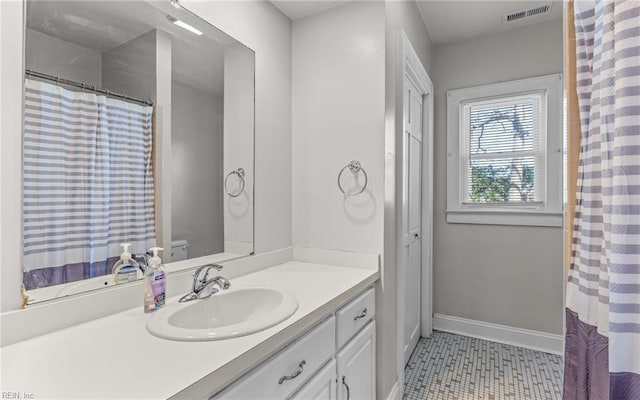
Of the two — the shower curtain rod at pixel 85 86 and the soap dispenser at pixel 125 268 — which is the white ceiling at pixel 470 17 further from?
the soap dispenser at pixel 125 268

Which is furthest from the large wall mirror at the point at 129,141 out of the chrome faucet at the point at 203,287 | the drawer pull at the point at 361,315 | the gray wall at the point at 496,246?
the gray wall at the point at 496,246

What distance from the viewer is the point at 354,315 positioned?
4.61 ft

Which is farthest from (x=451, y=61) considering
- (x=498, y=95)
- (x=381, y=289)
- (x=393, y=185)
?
(x=381, y=289)

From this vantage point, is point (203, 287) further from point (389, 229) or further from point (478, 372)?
point (478, 372)

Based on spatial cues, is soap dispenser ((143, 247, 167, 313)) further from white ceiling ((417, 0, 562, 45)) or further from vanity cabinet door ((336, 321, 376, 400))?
white ceiling ((417, 0, 562, 45))

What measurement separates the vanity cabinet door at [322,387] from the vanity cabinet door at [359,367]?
53mm

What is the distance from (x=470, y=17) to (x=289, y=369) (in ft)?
8.64

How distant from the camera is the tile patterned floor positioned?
6.53ft

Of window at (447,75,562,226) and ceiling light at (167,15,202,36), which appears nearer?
ceiling light at (167,15,202,36)

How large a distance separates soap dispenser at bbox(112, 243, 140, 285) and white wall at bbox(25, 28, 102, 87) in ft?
1.85

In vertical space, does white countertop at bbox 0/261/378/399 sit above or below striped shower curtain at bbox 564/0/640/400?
below

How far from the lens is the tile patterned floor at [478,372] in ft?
6.53

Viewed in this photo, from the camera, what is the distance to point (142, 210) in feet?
3.94

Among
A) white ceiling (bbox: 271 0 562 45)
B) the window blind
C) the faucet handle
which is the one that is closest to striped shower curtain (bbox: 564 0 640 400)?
the faucet handle
